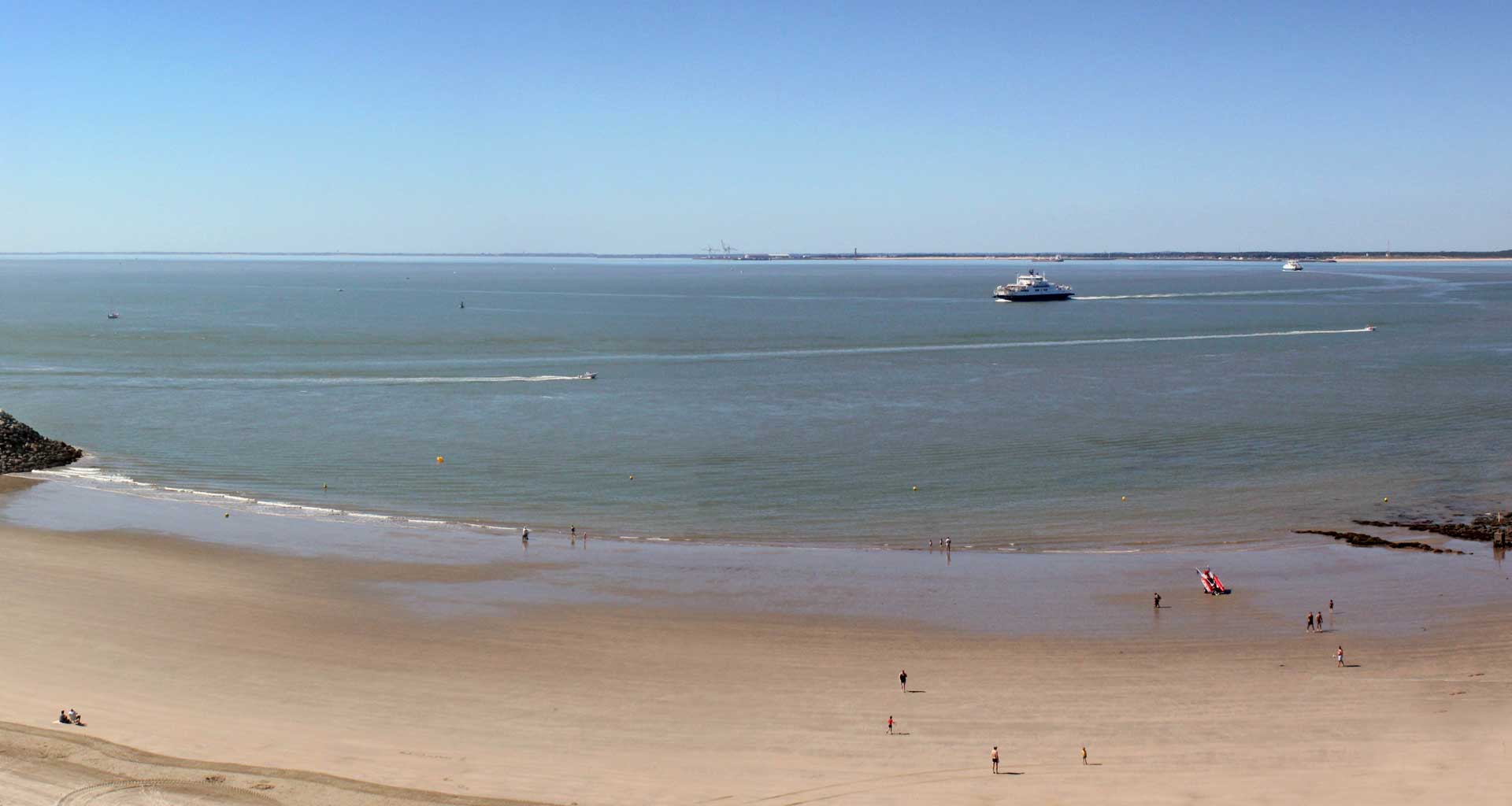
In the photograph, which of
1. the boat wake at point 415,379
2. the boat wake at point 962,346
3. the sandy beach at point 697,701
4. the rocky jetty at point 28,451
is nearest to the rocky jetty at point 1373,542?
the sandy beach at point 697,701

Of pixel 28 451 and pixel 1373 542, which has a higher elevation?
pixel 28 451

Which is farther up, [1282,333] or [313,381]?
[1282,333]

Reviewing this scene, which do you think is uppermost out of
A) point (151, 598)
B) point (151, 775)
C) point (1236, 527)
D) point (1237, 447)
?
point (1237, 447)

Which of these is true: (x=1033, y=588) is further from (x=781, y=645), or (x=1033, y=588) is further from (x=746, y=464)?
(x=746, y=464)

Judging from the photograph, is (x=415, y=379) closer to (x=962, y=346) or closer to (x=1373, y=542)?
(x=962, y=346)

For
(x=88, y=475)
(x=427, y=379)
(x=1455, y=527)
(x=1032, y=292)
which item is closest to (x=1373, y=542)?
(x=1455, y=527)

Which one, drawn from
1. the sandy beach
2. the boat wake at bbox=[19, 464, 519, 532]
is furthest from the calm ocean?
the sandy beach

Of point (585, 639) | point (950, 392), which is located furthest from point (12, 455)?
point (950, 392)
